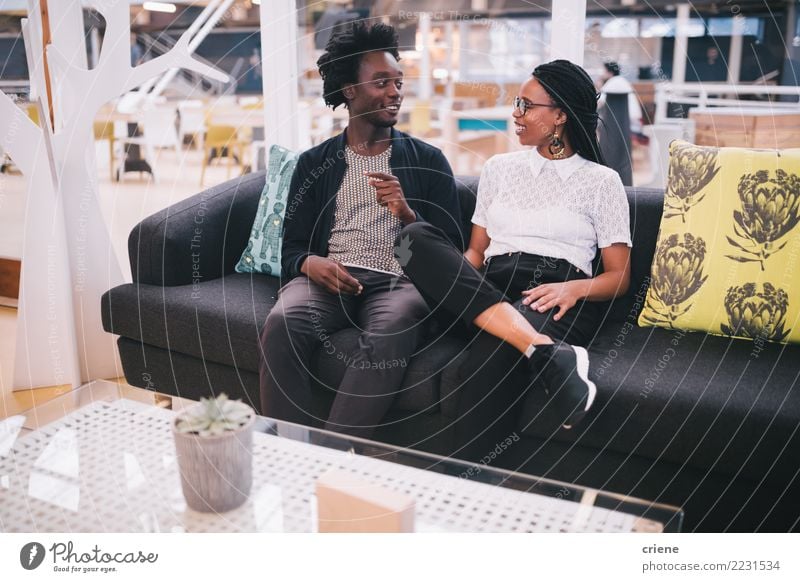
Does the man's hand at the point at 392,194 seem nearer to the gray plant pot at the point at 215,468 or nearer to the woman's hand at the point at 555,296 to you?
the woman's hand at the point at 555,296

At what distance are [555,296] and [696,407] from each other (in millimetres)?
413

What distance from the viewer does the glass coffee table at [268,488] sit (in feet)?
3.74

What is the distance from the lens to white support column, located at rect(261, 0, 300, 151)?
2.82 metres

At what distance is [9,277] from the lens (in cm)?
320

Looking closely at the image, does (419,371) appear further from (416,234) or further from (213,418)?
(213,418)

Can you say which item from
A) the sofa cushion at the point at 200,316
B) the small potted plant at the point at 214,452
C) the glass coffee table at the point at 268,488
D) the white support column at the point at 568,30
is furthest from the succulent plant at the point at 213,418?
the white support column at the point at 568,30

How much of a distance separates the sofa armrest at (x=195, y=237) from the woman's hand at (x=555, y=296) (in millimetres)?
986

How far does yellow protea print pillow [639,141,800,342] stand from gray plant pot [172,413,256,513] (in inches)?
43.5

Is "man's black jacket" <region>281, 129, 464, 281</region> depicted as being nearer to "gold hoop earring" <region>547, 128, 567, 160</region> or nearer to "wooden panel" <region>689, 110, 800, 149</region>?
"gold hoop earring" <region>547, 128, 567, 160</region>

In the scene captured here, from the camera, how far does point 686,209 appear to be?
72.4 inches

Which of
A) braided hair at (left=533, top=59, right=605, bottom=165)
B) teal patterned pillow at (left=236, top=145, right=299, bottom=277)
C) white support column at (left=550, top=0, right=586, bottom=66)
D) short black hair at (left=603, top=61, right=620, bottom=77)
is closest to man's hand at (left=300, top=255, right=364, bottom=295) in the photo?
teal patterned pillow at (left=236, top=145, right=299, bottom=277)

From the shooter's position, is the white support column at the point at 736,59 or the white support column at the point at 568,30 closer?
the white support column at the point at 568,30

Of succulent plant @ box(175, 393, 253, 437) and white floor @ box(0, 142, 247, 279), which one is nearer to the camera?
succulent plant @ box(175, 393, 253, 437)

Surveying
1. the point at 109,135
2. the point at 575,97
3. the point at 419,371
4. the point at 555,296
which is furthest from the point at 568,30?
the point at 109,135
